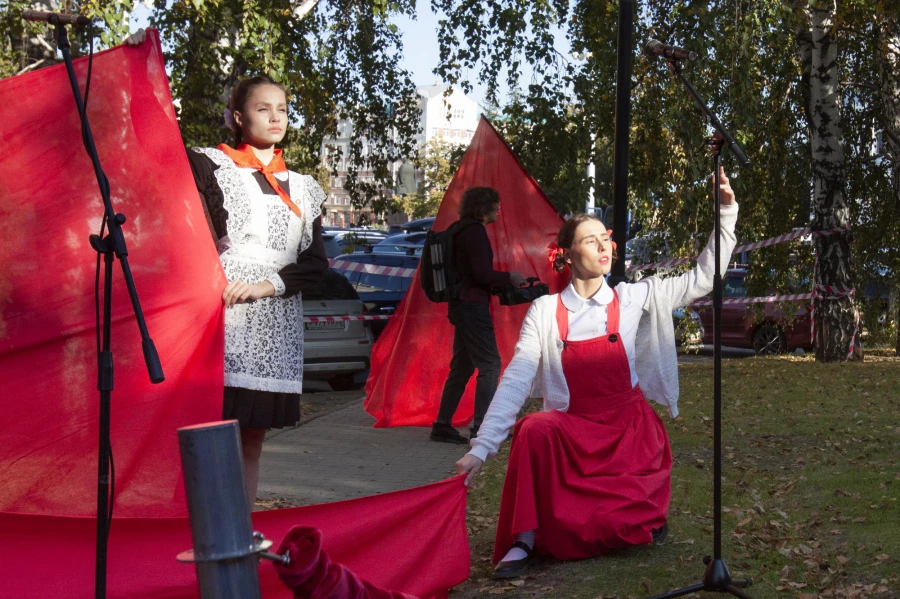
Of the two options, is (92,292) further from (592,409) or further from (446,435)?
(446,435)

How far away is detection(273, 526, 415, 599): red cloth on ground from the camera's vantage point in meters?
2.15

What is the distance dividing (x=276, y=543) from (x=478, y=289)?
536 centimetres

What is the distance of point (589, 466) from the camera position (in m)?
4.91

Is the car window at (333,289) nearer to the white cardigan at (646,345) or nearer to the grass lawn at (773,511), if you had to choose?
the grass lawn at (773,511)

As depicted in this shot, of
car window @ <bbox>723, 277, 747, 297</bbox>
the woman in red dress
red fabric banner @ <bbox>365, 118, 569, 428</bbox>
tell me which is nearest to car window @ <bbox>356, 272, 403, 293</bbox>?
red fabric banner @ <bbox>365, 118, 569, 428</bbox>

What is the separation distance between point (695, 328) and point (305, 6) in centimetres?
802

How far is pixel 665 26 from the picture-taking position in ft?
39.8

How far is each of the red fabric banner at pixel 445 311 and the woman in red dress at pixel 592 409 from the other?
196 inches

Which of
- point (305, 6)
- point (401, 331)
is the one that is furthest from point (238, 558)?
point (305, 6)

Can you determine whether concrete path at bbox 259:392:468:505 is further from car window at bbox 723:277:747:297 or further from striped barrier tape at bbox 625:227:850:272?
car window at bbox 723:277:747:297

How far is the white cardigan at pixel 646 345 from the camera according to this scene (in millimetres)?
4816

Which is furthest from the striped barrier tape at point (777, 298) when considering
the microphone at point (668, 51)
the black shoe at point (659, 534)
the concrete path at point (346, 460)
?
the microphone at point (668, 51)

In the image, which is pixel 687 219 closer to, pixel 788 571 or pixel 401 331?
pixel 401 331

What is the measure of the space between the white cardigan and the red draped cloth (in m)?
0.76
